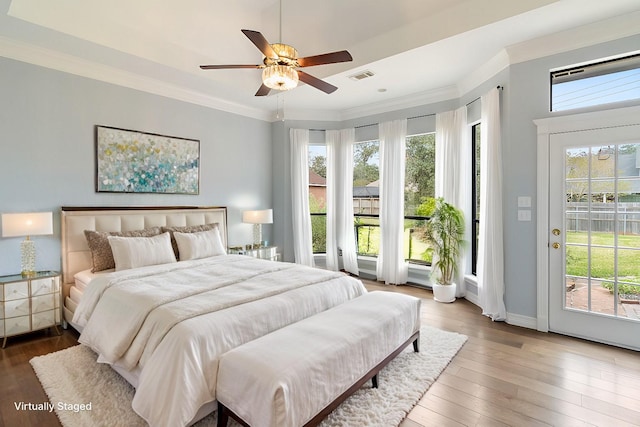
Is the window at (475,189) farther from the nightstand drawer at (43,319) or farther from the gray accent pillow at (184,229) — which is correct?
the nightstand drawer at (43,319)

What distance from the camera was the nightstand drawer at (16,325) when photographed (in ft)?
9.90

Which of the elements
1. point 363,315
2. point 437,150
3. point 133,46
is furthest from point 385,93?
point 363,315

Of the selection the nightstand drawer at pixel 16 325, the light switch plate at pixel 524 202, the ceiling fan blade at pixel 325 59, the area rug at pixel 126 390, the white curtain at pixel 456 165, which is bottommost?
the area rug at pixel 126 390

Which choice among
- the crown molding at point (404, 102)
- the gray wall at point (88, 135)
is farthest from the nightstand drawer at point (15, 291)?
the crown molding at point (404, 102)

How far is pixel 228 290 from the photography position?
260 cm

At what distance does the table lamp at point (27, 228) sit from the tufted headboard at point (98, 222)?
278mm

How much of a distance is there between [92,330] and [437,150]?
184 inches

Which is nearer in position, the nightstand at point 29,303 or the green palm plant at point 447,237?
the nightstand at point 29,303

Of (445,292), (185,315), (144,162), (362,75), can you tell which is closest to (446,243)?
(445,292)

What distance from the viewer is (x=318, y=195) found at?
6.13 meters

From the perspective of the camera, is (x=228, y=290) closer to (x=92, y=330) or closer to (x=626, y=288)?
(x=92, y=330)

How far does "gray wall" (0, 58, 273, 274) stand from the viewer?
3250mm

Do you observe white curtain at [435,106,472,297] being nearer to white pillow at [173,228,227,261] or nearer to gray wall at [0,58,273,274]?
white pillow at [173,228,227,261]

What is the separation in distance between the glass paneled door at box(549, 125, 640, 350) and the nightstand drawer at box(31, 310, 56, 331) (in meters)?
5.23
